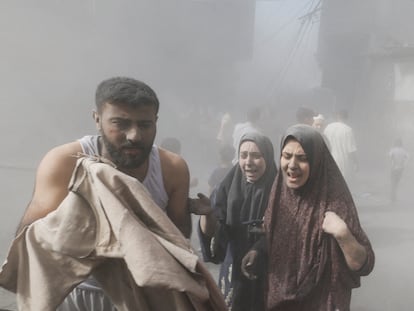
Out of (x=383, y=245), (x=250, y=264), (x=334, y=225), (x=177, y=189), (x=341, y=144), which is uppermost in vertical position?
(x=177, y=189)

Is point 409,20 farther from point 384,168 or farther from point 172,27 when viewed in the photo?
point 172,27

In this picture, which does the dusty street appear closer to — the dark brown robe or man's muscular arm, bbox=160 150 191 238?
the dark brown robe

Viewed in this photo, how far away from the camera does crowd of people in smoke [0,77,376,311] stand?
3.20 ft

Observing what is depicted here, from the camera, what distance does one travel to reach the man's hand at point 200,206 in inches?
59.1

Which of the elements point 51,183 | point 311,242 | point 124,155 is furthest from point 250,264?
point 51,183

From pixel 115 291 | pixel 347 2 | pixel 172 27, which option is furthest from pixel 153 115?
pixel 347 2

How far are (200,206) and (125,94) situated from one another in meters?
0.49

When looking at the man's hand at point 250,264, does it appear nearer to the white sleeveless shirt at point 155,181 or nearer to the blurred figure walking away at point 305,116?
the white sleeveless shirt at point 155,181

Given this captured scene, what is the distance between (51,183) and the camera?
49.9 inches

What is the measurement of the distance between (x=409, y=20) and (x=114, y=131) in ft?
44.5

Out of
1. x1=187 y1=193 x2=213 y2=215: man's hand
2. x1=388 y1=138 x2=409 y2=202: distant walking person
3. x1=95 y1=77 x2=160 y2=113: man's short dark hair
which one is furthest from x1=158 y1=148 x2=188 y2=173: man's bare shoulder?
x1=388 y1=138 x2=409 y2=202: distant walking person

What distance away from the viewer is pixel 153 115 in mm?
1326

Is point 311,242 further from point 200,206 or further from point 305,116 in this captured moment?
point 305,116

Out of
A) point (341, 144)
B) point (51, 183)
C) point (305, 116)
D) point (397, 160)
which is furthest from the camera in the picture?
point (397, 160)
